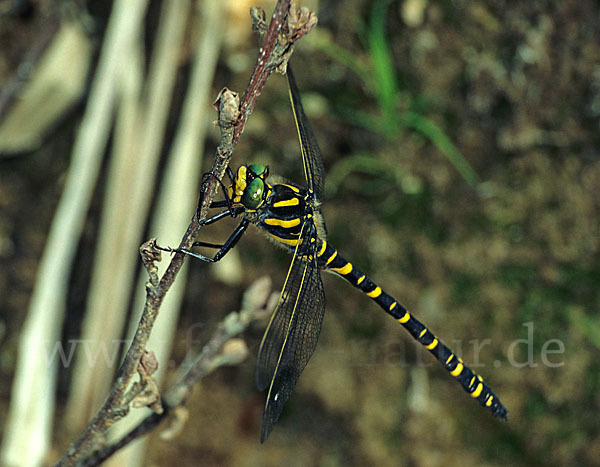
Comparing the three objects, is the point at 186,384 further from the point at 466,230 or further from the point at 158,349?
the point at 466,230

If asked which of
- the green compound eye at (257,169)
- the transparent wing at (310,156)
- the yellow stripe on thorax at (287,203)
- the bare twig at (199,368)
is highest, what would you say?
the transparent wing at (310,156)

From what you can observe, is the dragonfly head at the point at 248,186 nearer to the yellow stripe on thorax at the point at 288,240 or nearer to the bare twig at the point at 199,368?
the yellow stripe on thorax at the point at 288,240

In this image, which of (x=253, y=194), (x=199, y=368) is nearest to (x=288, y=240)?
(x=253, y=194)

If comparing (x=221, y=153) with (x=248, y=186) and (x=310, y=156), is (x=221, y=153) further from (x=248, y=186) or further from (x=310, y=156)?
(x=310, y=156)

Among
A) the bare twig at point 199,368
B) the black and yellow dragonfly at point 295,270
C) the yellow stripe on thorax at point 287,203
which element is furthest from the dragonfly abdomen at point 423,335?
the bare twig at point 199,368

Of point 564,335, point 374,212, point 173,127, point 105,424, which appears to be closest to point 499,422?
point 564,335
